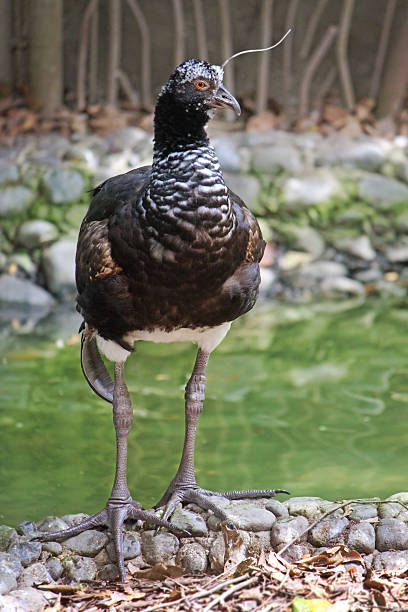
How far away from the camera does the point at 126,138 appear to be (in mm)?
9875

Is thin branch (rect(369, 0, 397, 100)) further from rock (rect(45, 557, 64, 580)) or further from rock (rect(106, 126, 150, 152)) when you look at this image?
rock (rect(45, 557, 64, 580))

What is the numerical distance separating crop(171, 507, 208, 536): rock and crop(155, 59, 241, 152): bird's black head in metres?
1.72

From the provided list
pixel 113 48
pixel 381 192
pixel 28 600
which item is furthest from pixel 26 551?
pixel 113 48

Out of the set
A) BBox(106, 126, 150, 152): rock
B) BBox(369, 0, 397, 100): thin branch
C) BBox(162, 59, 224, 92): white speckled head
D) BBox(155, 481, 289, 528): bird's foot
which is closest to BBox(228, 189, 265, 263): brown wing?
BBox(162, 59, 224, 92): white speckled head

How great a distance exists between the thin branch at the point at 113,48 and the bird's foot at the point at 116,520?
7143 millimetres

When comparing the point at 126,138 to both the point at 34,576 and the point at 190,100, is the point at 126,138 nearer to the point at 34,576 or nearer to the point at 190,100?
the point at 190,100

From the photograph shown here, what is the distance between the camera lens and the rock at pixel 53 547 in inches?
162

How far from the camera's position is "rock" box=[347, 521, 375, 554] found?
13.3ft

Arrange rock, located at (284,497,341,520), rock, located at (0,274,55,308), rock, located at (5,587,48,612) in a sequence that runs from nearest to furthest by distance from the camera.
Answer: rock, located at (5,587,48,612), rock, located at (284,497,341,520), rock, located at (0,274,55,308)

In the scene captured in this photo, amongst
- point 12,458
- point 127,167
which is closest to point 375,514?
point 12,458

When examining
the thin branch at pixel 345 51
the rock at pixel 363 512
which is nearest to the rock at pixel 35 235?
the thin branch at pixel 345 51

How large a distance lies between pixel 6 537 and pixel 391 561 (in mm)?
1708

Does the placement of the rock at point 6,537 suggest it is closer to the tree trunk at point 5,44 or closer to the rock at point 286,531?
the rock at point 286,531

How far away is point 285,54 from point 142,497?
278 inches
